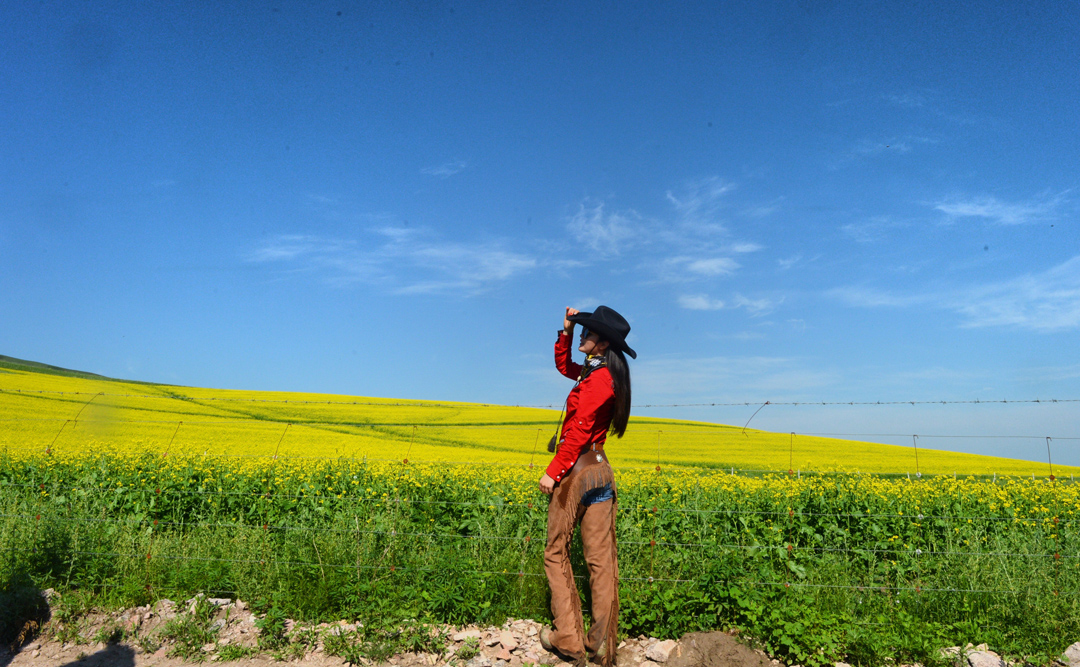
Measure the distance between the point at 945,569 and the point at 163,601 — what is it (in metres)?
6.28

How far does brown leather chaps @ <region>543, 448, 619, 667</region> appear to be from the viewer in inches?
175

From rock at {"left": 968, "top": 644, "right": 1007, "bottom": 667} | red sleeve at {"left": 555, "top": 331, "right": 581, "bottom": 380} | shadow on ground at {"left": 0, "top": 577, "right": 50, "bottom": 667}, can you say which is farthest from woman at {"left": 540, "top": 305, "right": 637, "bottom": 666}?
shadow on ground at {"left": 0, "top": 577, "right": 50, "bottom": 667}

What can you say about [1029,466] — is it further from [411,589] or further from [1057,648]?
[411,589]

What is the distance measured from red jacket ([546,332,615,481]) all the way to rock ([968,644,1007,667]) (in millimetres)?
2837

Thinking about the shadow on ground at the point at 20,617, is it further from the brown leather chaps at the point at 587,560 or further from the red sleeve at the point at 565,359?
the red sleeve at the point at 565,359

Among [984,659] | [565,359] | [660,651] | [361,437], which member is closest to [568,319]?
[565,359]

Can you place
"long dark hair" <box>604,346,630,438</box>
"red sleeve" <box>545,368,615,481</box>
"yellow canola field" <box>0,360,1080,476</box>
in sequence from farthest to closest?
"yellow canola field" <box>0,360,1080,476</box> → "long dark hair" <box>604,346,630,438</box> → "red sleeve" <box>545,368,615,481</box>

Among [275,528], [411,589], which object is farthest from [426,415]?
[411,589]

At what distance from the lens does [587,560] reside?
4.52 meters

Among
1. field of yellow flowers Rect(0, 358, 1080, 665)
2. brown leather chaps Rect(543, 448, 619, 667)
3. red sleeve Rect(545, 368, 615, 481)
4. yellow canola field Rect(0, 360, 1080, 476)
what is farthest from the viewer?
yellow canola field Rect(0, 360, 1080, 476)

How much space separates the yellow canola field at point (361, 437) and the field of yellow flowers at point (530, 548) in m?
3.42

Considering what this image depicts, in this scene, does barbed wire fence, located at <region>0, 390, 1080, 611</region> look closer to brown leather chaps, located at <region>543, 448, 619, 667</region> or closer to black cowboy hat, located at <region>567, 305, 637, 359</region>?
brown leather chaps, located at <region>543, 448, 619, 667</region>

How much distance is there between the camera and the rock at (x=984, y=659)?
14.8 ft

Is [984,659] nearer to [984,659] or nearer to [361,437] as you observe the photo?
[984,659]
